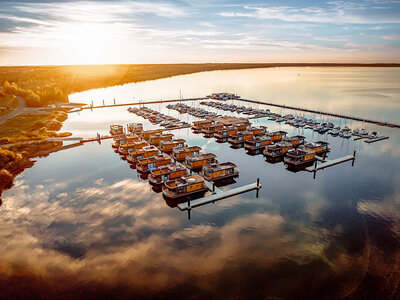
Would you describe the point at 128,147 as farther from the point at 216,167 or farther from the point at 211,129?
the point at 211,129

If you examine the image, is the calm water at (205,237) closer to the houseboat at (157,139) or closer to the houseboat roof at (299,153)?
the houseboat roof at (299,153)

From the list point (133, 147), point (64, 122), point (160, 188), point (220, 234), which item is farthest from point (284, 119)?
point (64, 122)

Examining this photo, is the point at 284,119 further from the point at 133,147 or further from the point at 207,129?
the point at 133,147

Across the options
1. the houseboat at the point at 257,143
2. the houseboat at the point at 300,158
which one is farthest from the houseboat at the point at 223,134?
the houseboat at the point at 300,158

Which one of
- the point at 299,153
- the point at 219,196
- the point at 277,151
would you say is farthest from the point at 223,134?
the point at 219,196

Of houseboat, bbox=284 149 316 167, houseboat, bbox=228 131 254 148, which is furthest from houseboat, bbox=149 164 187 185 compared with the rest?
houseboat, bbox=228 131 254 148

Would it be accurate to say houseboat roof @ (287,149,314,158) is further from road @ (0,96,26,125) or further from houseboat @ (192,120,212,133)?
road @ (0,96,26,125)
